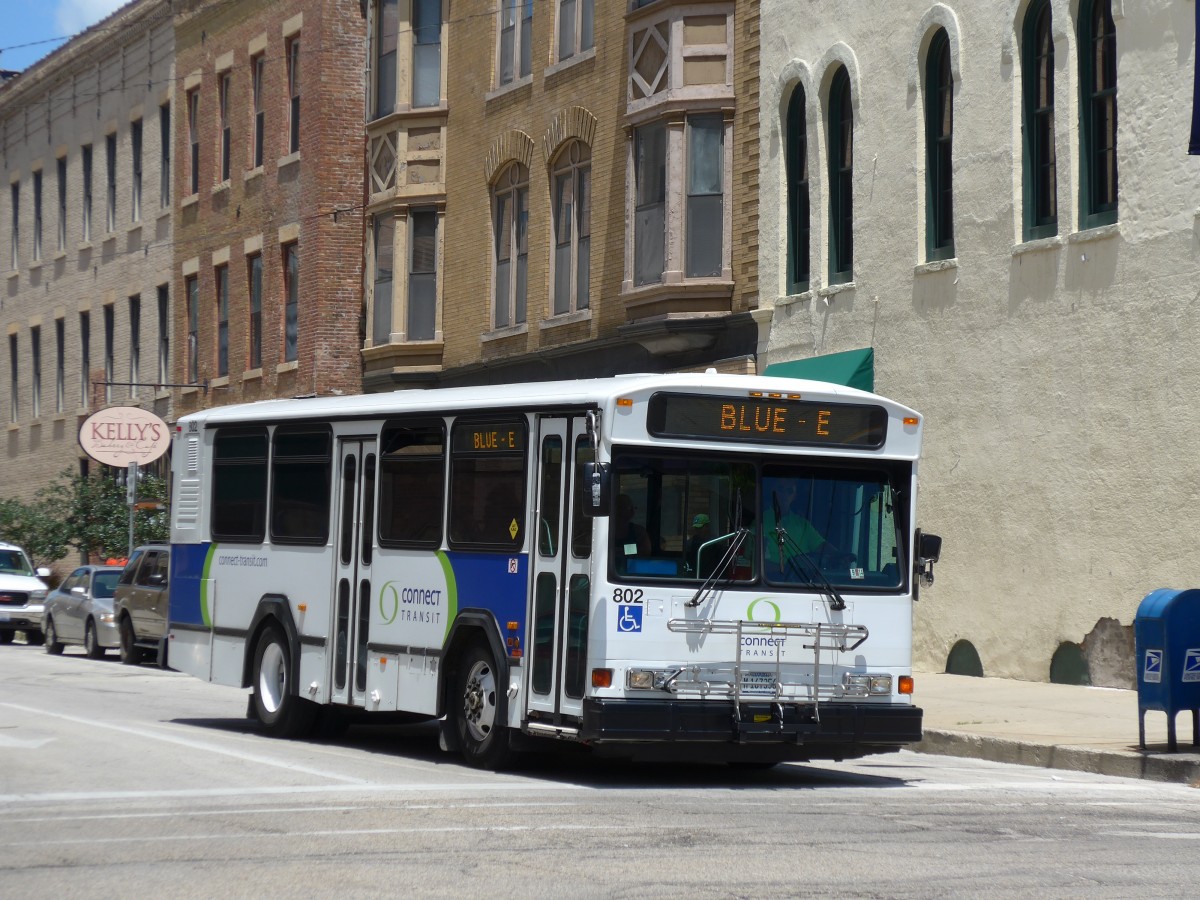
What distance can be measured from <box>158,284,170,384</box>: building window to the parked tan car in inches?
544

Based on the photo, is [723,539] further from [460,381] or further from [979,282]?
[460,381]

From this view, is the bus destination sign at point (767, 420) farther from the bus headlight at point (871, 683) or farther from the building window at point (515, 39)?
the building window at point (515, 39)

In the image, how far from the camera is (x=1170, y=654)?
14750 mm

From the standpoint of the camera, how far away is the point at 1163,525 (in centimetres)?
1948

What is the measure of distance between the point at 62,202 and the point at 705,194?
87.3 feet

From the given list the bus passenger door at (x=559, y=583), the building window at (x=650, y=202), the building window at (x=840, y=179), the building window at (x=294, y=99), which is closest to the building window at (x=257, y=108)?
the building window at (x=294, y=99)

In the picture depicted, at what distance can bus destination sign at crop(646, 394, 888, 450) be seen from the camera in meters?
13.2

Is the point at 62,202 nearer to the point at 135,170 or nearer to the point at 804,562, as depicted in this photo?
the point at 135,170

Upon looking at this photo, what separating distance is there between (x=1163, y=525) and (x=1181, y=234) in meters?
2.82

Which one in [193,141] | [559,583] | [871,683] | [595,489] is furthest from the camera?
[193,141]

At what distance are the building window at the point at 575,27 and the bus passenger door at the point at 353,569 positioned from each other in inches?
576

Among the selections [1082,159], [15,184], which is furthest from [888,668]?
[15,184]

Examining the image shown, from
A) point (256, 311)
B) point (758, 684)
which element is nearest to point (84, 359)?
point (256, 311)

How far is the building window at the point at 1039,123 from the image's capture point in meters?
21.3
